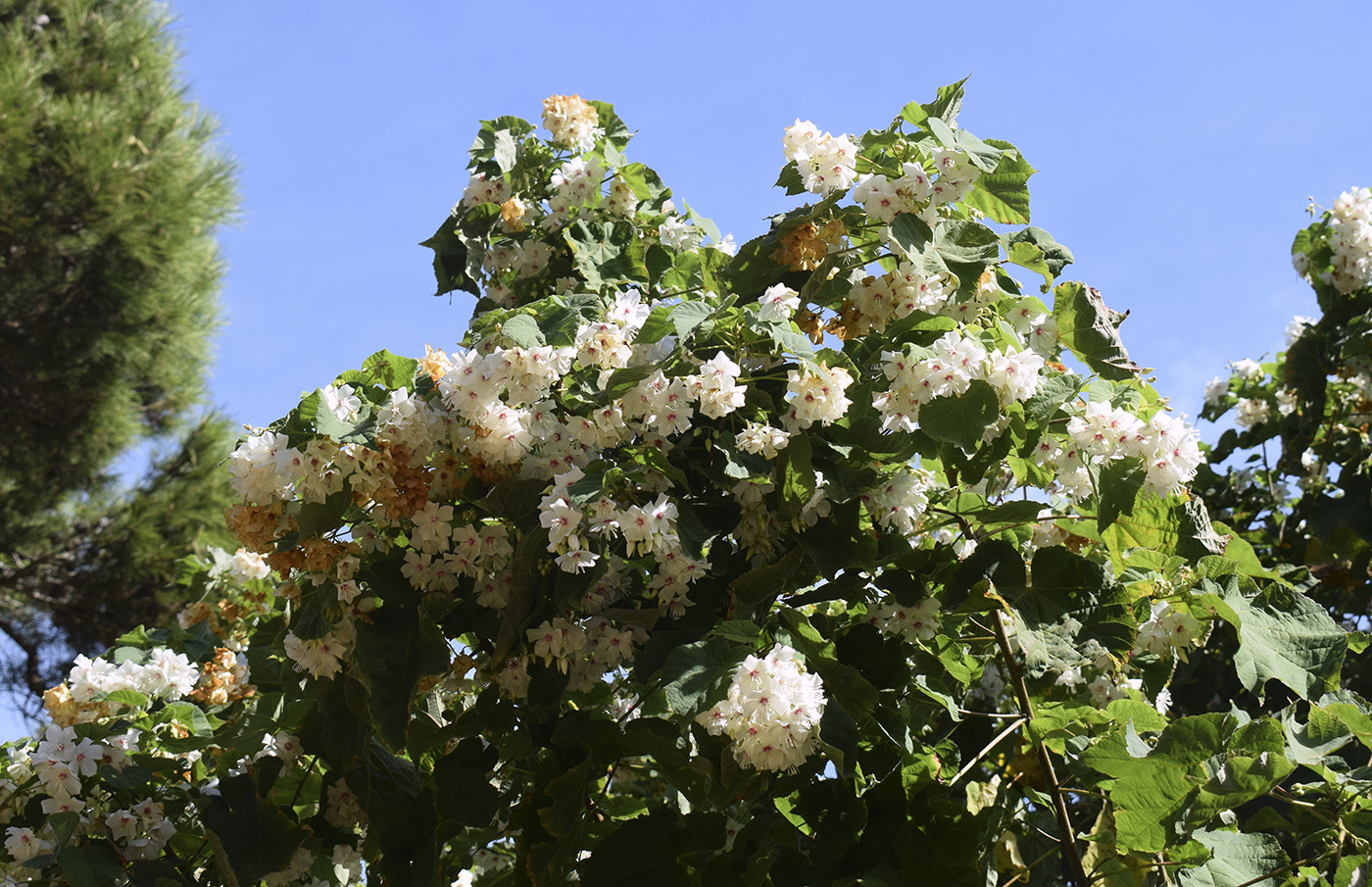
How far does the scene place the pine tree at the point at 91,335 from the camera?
31.8 feet

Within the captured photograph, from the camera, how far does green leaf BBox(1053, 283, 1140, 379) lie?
1874 millimetres

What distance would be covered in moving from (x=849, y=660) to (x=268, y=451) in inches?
40.5

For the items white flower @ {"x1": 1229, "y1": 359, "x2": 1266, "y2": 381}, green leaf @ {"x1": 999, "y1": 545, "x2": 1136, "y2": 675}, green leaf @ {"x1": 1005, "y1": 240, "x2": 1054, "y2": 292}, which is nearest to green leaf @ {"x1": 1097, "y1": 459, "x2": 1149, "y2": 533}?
green leaf @ {"x1": 999, "y1": 545, "x2": 1136, "y2": 675}

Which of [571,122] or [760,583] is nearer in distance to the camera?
[760,583]

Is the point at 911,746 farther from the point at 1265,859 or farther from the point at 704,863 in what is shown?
the point at 1265,859

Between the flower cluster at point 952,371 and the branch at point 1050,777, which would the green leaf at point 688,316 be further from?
the branch at point 1050,777

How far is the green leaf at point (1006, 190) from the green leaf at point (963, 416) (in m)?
0.39

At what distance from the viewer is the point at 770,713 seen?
4.61 feet

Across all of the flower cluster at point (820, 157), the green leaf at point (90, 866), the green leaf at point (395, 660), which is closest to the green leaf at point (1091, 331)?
the flower cluster at point (820, 157)

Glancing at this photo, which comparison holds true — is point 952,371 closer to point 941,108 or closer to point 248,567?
point 941,108

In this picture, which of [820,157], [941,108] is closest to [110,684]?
[820,157]

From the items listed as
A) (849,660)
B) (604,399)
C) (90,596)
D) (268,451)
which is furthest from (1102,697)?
(90,596)

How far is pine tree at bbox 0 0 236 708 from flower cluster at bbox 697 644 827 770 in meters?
9.18

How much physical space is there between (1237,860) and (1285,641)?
0.36m
